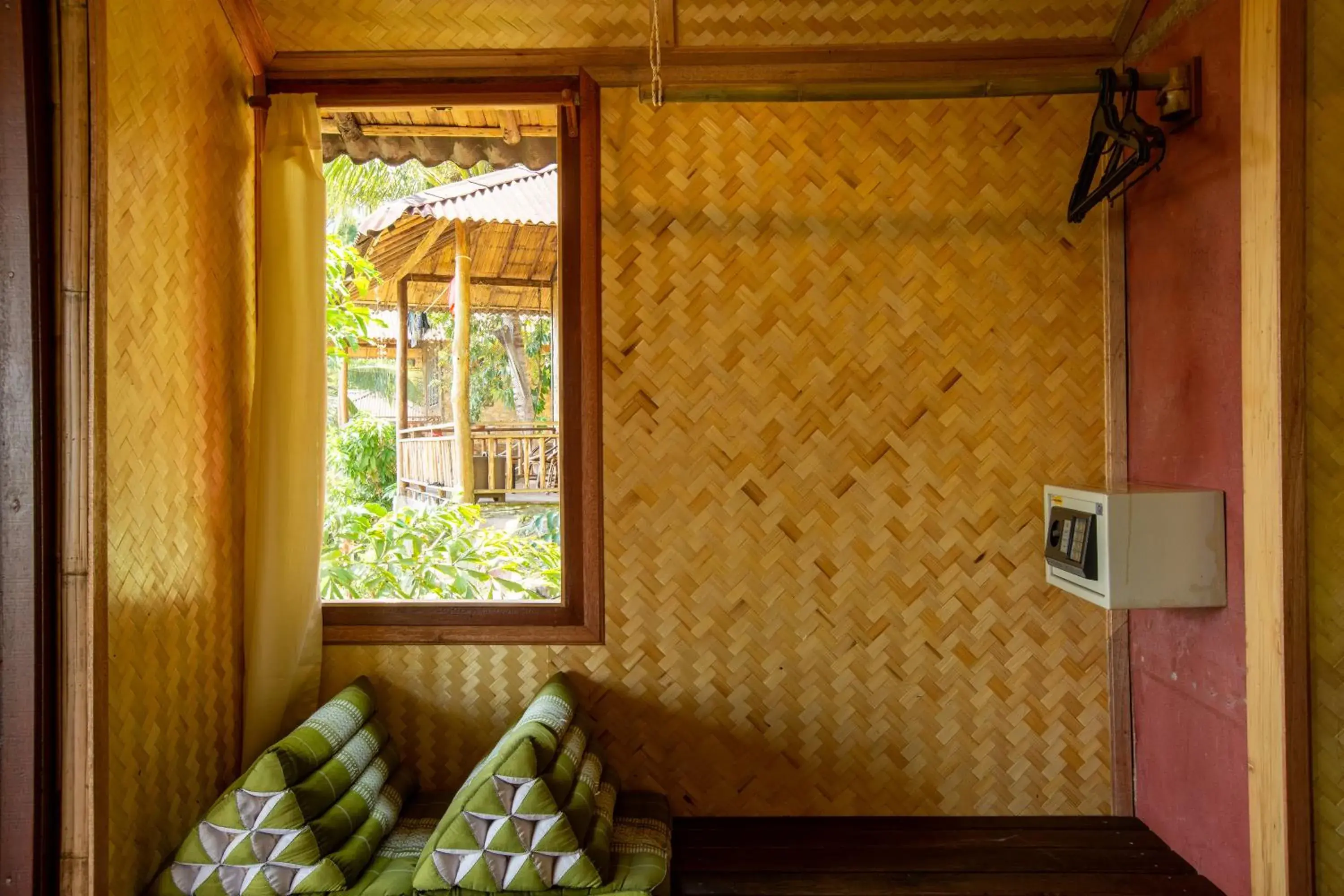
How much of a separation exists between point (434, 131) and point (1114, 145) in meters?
2.24

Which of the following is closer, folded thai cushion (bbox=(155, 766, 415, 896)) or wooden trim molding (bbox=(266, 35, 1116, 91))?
folded thai cushion (bbox=(155, 766, 415, 896))

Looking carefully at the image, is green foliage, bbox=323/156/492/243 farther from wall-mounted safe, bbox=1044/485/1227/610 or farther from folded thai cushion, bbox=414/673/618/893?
wall-mounted safe, bbox=1044/485/1227/610

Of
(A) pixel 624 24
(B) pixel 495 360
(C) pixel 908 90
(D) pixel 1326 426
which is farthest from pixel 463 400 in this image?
(D) pixel 1326 426

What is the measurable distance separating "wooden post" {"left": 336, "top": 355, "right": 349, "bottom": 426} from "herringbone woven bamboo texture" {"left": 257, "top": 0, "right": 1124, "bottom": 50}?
111cm

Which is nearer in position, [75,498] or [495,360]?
[75,498]

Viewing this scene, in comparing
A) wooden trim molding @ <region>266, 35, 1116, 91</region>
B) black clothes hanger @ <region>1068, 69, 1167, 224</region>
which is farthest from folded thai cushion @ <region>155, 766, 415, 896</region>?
black clothes hanger @ <region>1068, 69, 1167, 224</region>

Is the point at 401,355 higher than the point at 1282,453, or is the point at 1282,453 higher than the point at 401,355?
the point at 401,355

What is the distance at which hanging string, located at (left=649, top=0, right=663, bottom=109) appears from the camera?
2311 mm

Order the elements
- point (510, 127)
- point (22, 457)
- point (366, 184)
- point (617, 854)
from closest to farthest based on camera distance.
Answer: point (22, 457) < point (617, 854) < point (510, 127) < point (366, 184)

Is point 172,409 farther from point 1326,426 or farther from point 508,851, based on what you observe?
point 1326,426

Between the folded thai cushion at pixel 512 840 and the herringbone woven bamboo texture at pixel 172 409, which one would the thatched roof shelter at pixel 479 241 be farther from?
the folded thai cushion at pixel 512 840

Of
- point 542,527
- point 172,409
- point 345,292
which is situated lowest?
point 542,527

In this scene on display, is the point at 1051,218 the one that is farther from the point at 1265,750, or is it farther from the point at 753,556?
the point at 1265,750

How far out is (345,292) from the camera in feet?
10.2
